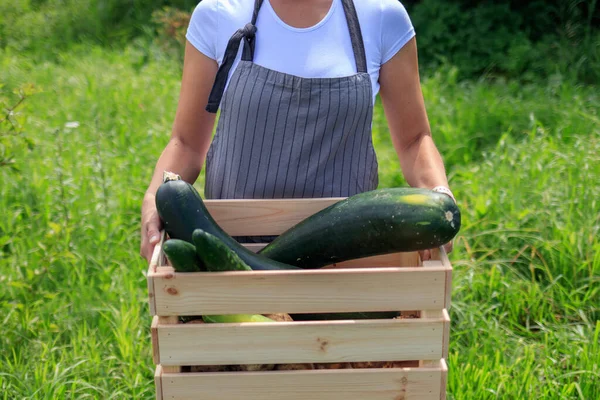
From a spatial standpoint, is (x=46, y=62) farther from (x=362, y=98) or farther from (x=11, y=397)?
(x=362, y=98)

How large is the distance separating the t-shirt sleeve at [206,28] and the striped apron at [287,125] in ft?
0.26

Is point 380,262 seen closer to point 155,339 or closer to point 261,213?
point 261,213

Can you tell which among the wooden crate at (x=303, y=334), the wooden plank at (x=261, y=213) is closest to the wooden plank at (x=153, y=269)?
the wooden crate at (x=303, y=334)

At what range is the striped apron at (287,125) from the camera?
1.97 meters

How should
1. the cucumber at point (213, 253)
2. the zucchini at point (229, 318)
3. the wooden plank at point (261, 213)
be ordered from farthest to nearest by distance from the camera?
1. the wooden plank at point (261, 213)
2. the zucchini at point (229, 318)
3. the cucumber at point (213, 253)

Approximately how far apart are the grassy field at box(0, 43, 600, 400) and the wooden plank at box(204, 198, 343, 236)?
1111mm

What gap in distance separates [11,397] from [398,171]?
2.69 m

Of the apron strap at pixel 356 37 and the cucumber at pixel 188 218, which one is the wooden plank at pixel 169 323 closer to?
the cucumber at pixel 188 218

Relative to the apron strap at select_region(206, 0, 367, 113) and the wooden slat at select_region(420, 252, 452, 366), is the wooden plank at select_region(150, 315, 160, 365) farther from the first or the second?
the apron strap at select_region(206, 0, 367, 113)

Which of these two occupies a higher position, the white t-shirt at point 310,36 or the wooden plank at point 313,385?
the white t-shirt at point 310,36

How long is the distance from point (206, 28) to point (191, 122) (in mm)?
263

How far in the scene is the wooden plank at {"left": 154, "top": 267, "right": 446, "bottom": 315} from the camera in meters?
1.45

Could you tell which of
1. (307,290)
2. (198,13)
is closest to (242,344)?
(307,290)

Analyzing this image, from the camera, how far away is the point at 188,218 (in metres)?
1.69
